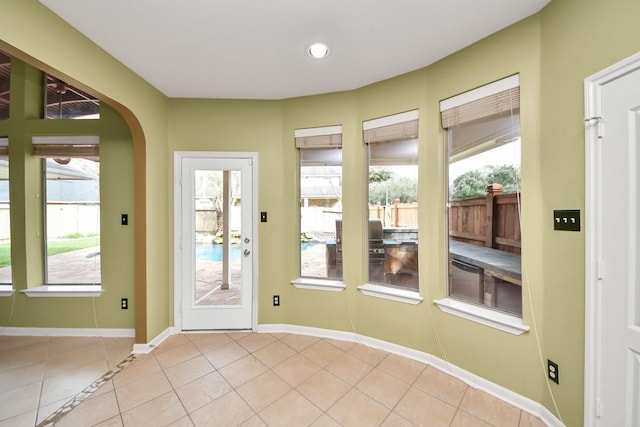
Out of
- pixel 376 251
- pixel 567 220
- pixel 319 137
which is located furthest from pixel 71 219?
pixel 567 220

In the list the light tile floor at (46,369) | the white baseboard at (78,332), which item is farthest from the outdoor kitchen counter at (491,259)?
the white baseboard at (78,332)

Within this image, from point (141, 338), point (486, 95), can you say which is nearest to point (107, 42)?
point (141, 338)

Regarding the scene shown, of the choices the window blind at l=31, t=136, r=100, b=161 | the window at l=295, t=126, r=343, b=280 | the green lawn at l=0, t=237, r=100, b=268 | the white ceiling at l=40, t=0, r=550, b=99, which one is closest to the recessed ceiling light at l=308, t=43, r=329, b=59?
the white ceiling at l=40, t=0, r=550, b=99

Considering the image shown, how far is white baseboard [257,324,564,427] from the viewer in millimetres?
1658

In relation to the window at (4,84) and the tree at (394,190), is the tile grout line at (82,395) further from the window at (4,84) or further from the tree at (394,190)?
the window at (4,84)

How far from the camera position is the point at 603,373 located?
131cm

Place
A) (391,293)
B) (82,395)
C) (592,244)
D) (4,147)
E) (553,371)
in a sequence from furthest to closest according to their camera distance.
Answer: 1. (4,147)
2. (391,293)
3. (82,395)
4. (553,371)
5. (592,244)

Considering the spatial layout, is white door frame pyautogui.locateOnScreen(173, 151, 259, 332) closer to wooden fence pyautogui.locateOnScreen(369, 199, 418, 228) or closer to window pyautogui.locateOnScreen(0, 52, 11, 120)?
wooden fence pyautogui.locateOnScreen(369, 199, 418, 228)

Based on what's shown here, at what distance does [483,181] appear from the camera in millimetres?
1979

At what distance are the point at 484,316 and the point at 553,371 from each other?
0.43m

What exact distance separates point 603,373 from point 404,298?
122 centimetres

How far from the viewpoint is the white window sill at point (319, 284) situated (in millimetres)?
2689

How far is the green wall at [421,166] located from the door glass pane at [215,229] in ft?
0.91

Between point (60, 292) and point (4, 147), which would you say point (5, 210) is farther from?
point (60, 292)
